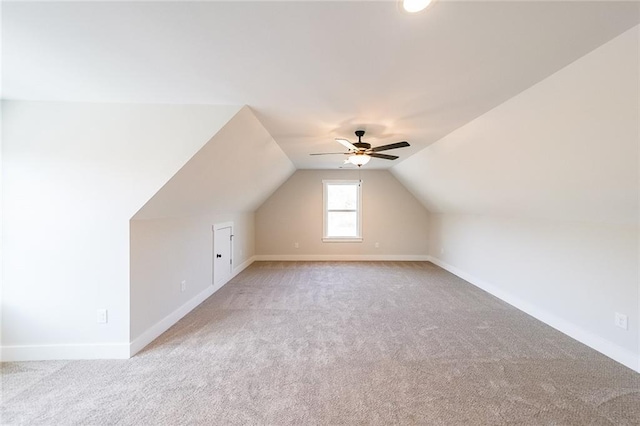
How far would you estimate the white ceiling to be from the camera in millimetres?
1219

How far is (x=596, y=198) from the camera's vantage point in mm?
2250

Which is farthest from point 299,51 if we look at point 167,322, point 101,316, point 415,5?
→ point 167,322

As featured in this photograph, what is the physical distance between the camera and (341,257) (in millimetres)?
6320

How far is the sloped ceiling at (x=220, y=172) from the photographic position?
7.82 feet

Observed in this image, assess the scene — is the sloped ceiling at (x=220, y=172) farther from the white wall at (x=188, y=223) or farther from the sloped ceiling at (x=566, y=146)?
the sloped ceiling at (x=566, y=146)

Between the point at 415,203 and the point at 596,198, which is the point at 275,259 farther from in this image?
the point at 596,198

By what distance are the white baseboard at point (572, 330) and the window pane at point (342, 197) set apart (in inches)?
124

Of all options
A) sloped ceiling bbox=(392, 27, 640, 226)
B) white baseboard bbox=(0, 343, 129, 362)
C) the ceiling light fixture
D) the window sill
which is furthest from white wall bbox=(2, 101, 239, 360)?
the window sill

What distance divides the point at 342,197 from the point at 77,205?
4.99 meters

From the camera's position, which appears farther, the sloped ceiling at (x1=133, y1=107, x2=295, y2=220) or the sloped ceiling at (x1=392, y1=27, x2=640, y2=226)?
the sloped ceiling at (x1=133, y1=107, x2=295, y2=220)

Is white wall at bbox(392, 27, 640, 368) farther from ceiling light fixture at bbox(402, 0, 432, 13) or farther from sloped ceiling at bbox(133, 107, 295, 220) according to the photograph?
sloped ceiling at bbox(133, 107, 295, 220)

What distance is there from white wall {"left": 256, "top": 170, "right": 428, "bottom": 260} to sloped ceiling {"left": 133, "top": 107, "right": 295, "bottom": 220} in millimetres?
2150

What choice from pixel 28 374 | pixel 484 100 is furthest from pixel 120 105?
pixel 484 100

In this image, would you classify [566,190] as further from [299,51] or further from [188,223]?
[188,223]
